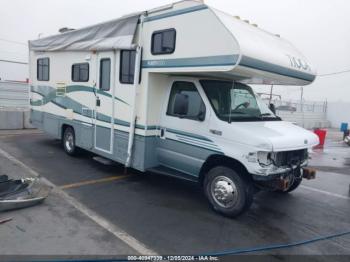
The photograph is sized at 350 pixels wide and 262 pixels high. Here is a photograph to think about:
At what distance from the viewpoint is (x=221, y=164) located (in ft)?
18.2

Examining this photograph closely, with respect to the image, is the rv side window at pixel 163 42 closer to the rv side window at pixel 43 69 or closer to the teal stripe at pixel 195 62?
the teal stripe at pixel 195 62

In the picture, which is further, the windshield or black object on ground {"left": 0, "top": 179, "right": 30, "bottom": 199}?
the windshield

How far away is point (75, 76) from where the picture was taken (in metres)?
8.45

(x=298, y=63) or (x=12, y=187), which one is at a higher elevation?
(x=298, y=63)

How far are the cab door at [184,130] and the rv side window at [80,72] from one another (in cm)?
267

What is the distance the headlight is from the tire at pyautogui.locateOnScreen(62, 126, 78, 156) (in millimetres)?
5541

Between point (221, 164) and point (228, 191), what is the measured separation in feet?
1.60

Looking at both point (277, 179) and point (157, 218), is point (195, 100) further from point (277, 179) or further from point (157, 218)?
point (157, 218)

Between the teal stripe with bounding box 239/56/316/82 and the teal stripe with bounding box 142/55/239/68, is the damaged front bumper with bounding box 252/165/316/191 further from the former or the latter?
the teal stripe with bounding box 142/55/239/68

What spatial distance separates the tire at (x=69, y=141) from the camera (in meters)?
8.85

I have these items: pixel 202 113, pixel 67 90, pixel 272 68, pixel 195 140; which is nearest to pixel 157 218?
pixel 195 140

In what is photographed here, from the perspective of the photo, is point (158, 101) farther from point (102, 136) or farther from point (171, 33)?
point (102, 136)

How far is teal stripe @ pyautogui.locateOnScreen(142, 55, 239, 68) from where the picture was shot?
15.8 ft

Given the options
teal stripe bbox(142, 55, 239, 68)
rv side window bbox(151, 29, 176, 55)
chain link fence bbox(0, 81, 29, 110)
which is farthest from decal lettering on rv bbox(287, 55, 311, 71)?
chain link fence bbox(0, 81, 29, 110)
